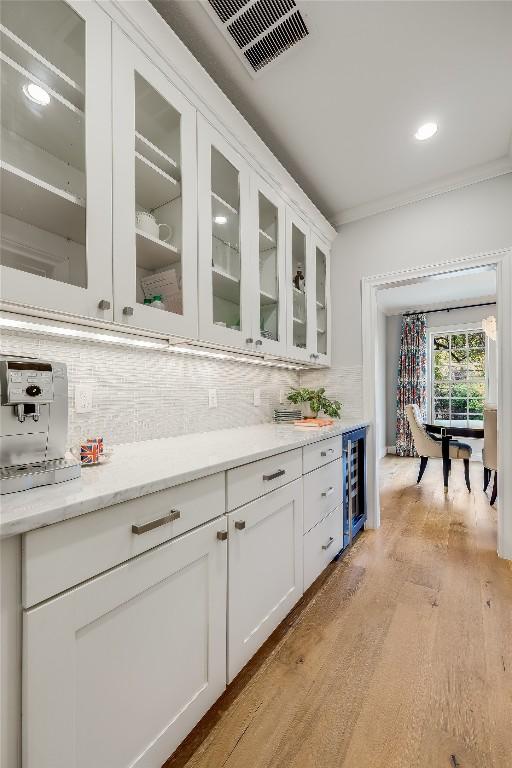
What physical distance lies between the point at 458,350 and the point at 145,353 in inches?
231

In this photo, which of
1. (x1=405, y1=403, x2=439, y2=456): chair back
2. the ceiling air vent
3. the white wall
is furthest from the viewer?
(x1=405, y1=403, x2=439, y2=456): chair back

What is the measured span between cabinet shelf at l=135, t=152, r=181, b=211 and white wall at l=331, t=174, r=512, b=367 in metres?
1.89

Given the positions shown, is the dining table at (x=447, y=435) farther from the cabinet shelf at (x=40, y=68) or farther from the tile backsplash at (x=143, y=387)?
the cabinet shelf at (x=40, y=68)

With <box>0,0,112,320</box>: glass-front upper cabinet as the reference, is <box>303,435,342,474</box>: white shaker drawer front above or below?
below

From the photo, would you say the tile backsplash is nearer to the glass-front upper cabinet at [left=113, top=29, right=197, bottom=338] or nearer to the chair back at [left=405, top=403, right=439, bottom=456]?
the glass-front upper cabinet at [left=113, top=29, right=197, bottom=338]

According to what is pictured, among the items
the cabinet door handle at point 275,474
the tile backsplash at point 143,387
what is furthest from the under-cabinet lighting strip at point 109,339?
the cabinet door handle at point 275,474

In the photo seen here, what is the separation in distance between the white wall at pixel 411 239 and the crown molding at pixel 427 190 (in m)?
0.04

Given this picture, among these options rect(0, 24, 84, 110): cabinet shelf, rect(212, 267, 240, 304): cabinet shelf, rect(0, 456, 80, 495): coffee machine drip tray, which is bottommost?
rect(0, 456, 80, 495): coffee machine drip tray

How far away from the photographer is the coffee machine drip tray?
763 mm

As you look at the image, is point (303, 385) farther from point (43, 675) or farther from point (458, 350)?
point (458, 350)

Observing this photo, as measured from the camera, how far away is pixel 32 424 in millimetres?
818

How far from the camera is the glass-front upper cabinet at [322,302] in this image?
9.14 ft

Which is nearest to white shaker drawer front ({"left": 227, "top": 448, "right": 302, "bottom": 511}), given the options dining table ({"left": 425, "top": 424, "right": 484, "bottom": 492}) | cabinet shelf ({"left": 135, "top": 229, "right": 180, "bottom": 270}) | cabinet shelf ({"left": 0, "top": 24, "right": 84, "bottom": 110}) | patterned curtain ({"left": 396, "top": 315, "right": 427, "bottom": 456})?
cabinet shelf ({"left": 135, "top": 229, "right": 180, "bottom": 270})

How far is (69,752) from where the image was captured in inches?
28.6
